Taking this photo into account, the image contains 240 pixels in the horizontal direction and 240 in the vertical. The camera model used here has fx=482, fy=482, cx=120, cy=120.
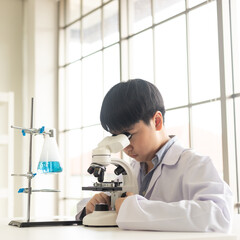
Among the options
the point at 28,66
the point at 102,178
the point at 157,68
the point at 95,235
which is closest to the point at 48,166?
the point at 102,178

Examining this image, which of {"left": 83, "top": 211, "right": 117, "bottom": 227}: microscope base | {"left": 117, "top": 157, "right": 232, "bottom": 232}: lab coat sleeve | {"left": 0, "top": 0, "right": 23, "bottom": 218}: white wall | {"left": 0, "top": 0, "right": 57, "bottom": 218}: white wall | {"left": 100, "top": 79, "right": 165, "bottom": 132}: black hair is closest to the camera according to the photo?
{"left": 117, "top": 157, "right": 232, "bottom": 232}: lab coat sleeve

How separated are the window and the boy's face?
89 centimetres

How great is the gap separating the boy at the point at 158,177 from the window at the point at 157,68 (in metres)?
0.90

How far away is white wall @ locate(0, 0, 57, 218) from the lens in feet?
14.0

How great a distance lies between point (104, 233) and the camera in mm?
1211

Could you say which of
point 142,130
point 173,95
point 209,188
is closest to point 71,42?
point 173,95

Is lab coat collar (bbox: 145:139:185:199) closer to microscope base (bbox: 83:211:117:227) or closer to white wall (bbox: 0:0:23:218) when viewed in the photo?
microscope base (bbox: 83:211:117:227)

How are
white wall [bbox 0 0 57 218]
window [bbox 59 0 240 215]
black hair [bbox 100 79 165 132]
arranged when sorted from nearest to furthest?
black hair [bbox 100 79 165 132], window [bbox 59 0 240 215], white wall [bbox 0 0 57 218]

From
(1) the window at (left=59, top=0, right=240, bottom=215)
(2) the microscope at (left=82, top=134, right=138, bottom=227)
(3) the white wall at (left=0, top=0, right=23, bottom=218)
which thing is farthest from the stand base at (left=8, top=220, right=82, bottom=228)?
(3) the white wall at (left=0, top=0, right=23, bottom=218)

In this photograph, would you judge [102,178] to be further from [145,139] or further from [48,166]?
[48,166]

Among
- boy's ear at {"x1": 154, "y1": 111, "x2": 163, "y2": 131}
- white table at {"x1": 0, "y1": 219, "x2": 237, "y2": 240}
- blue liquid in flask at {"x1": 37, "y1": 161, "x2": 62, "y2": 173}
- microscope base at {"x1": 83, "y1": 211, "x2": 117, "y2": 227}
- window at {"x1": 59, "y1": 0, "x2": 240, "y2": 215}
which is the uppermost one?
window at {"x1": 59, "y1": 0, "x2": 240, "y2": 215}

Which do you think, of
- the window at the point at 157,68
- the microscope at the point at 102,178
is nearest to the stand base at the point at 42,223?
the microscope at the point at 102,178

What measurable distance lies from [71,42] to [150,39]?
1.32 m

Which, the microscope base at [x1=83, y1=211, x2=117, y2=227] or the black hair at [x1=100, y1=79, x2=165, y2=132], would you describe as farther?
the black hair at [x1=100, y1=79, x2=165, y2=132]
